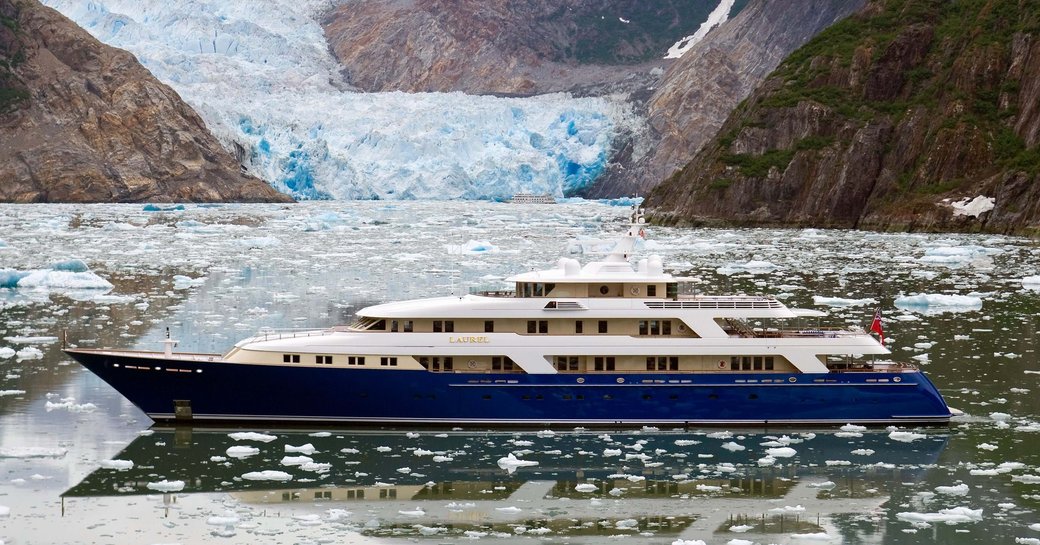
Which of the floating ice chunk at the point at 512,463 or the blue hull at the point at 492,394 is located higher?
the blue hull at the point at 492,394

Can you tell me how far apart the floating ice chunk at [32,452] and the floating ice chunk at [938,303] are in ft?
96.6

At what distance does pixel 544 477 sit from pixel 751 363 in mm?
5586

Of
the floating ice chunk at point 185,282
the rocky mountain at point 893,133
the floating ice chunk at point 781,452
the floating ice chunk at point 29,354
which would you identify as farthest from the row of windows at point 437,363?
the rocky mountain at point 893,133

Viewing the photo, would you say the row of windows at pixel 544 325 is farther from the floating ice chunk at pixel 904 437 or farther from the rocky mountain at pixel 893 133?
the rocky mountain at pixel 893 133

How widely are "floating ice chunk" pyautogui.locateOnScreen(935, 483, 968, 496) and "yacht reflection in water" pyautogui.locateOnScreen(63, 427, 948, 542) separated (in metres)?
0.84

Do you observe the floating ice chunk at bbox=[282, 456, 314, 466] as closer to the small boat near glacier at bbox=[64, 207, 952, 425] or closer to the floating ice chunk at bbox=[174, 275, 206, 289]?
the small boat near glacier at bbox=[64, 207, 952, 425]

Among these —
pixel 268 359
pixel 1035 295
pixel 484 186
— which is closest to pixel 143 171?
pixel 484 186

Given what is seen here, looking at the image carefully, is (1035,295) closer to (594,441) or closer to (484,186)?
(594,441)

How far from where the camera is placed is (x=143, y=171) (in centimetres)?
17562

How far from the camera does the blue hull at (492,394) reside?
25.4 meters

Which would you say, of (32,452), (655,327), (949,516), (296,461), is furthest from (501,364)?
(949,516)

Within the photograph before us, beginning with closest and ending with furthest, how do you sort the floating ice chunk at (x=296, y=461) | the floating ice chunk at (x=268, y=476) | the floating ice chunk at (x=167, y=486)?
1. the floating ice chunk at (x=167, y=486)
2. the floating ice chunk at (x=268, y=476)
3. the floating ice chunk at (x=296, y=461)

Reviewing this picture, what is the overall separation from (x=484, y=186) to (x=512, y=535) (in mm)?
145246

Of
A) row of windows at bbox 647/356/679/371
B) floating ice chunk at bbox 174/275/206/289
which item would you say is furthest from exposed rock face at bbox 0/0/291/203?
row of windows at bbox 647/356/679/371
